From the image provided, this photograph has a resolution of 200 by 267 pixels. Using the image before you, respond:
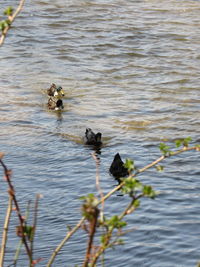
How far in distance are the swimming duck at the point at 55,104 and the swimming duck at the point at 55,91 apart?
31 centimetres

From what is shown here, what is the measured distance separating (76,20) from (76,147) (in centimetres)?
1097

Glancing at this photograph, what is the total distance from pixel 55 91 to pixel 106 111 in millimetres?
1150

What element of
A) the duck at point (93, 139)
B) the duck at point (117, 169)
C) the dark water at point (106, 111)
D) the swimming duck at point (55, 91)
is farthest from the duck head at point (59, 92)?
the duck at point (117, 169)

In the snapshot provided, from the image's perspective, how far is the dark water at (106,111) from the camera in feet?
23.4

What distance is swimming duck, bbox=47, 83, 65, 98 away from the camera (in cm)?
1329

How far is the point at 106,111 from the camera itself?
507 inches

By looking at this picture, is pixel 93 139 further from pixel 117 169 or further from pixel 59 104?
pixel 59 104

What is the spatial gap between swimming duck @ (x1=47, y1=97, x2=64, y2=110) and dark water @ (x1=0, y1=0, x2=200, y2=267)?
15 cm

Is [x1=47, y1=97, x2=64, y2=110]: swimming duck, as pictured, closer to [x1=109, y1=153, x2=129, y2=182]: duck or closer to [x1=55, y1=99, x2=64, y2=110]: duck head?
[x1=55, y1=99, x2=64, y2=110]: duck head

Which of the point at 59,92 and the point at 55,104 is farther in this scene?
the point at 59,92

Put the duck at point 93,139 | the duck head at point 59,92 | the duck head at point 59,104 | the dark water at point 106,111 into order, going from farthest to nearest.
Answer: the duck head at point 59,92 → the duck head at point 59,104 → the duck at point 93,139 → the dark water at point 106,111

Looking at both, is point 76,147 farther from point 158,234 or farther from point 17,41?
point 17,41

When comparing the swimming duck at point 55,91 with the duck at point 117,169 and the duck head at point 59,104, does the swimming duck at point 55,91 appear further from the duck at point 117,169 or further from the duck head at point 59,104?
the duck at point 117,169

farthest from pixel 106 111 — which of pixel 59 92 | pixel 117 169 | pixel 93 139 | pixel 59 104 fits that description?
pixel 117 169
